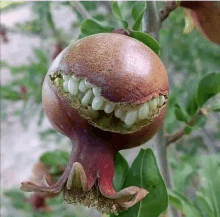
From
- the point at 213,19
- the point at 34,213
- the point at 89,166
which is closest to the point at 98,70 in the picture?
the point at 89,166

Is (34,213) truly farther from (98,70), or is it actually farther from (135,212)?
(98,70)

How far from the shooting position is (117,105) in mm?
437

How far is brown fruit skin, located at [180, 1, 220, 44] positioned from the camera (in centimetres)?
68

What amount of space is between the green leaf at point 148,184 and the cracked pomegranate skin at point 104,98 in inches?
2.3

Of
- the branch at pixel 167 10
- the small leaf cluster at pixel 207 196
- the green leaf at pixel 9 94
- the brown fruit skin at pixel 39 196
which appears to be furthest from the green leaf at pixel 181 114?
the green leaf at pixel 9 94

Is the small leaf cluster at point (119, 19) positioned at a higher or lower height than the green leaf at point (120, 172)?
higher

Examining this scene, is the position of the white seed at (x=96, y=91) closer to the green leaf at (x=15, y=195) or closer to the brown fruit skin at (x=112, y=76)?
the brown fruit skin at (x=112, y=76)

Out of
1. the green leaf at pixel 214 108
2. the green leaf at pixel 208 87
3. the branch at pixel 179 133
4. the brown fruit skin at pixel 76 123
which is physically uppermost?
the brown fruit skin at pixel 76 123

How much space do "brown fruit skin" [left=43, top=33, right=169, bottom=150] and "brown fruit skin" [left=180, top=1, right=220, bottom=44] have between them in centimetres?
31

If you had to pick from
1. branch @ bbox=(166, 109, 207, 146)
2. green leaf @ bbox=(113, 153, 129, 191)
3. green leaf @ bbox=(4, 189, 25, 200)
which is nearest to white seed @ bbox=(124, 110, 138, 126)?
green leaf @ bbox=(113, 153, 129, 191)

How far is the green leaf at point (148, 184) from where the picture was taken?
0.52 m

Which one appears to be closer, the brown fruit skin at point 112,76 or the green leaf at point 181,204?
the brown fruit skin at point 112,76

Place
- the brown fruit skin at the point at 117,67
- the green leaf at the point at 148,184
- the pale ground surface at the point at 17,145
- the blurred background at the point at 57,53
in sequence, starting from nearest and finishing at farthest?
the brown fruit skin at the point at 117,67 < the green leaf at the point at 148,184 < the blurred background at the point at 57,53 < the pale ground surface at the point at 17,145

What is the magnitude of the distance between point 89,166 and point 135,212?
0.14 m
